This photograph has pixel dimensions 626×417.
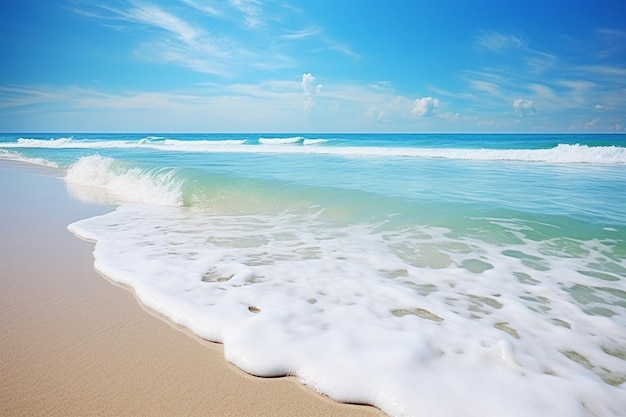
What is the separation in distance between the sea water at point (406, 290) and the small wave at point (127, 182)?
1251mm

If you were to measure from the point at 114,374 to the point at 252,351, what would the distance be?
783mm

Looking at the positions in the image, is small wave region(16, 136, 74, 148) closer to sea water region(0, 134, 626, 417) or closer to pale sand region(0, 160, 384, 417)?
sea water region(0, 134, 626, 417)

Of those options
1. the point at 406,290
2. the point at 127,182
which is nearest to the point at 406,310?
the point at 406,290

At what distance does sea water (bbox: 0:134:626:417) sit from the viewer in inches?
80.0

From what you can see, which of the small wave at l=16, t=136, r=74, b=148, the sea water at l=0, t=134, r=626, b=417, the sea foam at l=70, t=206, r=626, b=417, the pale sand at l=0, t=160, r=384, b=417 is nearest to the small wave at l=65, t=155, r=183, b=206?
the sea water at l=0, t=134, r=626, b=417

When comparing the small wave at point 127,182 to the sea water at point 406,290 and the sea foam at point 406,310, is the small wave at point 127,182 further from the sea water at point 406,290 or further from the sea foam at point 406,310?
the sea foam at point 406,310

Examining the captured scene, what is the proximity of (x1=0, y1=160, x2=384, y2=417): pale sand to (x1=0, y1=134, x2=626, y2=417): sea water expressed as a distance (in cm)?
12

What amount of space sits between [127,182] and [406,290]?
9.55 meters

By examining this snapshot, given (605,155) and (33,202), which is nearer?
(33,202)

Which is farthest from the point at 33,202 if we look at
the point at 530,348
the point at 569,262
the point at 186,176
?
the point at 569,262

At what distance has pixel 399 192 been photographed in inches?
314

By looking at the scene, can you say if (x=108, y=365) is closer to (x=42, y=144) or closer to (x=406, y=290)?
(x=406, y=290)

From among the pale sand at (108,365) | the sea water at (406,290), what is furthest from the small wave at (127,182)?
the pale sand at (108,365)

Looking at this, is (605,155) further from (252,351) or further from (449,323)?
(252,351)
